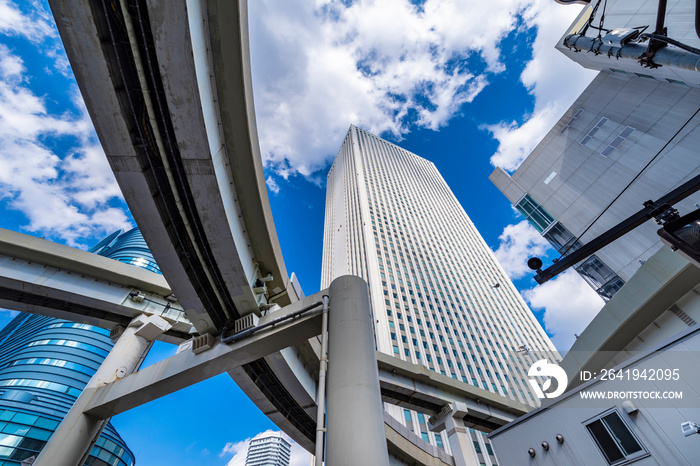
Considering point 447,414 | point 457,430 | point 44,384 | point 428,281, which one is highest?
point 428,281

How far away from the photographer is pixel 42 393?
45875 mm

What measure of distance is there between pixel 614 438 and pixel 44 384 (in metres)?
72.6

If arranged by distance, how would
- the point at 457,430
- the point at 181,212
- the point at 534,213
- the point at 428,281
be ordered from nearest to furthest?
the point at 181,212 → the point at 457,430 → the point at 534,213 → the point at 428,281

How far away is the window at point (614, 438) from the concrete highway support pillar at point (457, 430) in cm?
453

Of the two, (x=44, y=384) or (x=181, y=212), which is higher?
(x=44, y=384)

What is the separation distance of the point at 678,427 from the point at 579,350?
27.6 feet

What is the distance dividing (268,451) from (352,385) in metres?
199

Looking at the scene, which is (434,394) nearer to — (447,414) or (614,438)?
(447,414)

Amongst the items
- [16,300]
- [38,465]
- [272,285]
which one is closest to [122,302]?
[16,300]

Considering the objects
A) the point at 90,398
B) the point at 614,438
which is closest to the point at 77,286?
the point at 90,398

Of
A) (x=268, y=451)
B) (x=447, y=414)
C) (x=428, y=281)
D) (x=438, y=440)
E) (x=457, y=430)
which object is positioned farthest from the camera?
(x=268, y=451)

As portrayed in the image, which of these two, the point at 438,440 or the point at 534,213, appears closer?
the point at 534,213

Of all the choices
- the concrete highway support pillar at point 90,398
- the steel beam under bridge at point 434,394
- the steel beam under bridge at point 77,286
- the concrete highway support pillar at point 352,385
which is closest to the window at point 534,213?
the steel beam under bridge at point 434,394

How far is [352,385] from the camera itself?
5293 mm
